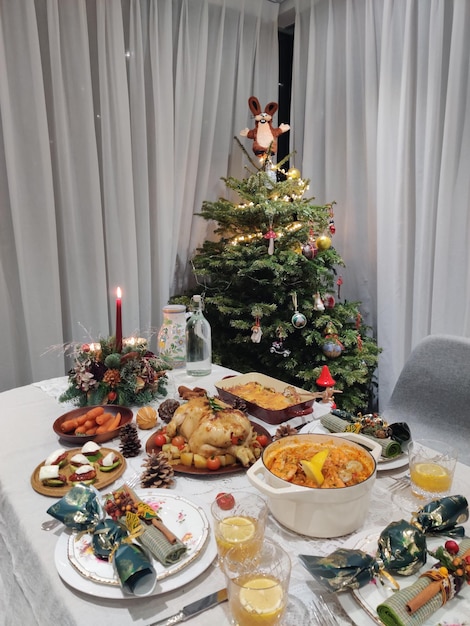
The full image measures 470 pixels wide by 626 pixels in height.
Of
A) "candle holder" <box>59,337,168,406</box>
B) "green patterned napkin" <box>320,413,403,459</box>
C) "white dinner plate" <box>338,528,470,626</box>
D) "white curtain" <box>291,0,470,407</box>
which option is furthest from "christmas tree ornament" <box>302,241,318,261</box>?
"white dinner plate" <box>338,528,470,626</box>

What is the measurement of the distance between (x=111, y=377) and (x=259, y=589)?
0.86m

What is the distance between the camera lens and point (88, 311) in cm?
258

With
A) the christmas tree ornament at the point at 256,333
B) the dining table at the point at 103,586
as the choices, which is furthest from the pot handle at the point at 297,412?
the christmas tree ornament at the point at 256,333

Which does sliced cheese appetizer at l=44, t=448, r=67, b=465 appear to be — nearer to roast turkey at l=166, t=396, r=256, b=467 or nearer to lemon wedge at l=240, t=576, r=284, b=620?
roast turkey at l=166, t=396, r=256, b=467

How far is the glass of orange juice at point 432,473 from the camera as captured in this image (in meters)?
0.90

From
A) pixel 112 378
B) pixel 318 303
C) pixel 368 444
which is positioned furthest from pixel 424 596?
pixel 318 303

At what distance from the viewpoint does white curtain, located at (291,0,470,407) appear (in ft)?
7.32

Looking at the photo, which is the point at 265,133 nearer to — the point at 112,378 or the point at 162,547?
the point at 112,378

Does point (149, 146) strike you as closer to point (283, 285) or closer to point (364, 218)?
point (283, 285)

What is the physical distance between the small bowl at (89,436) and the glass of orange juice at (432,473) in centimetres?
66

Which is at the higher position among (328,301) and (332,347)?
(328,301)

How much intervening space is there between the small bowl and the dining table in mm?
22

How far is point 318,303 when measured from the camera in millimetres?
2350

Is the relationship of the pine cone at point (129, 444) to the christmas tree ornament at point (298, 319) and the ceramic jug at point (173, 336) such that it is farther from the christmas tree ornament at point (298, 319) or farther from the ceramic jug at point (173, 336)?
the christmas tree ornament at point (298, 319)
